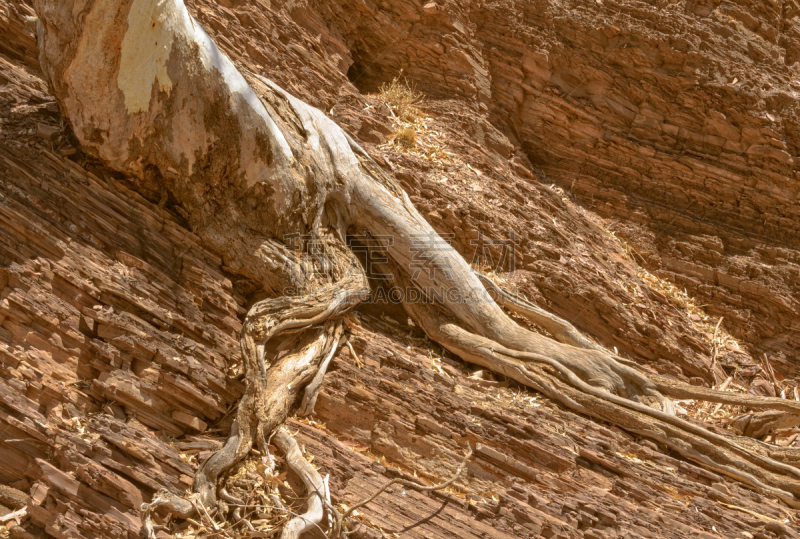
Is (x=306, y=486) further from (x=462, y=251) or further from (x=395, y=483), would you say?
(x=462, y=251)

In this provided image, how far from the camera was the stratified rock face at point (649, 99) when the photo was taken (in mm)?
8305

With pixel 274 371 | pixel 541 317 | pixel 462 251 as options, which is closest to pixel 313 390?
pixel 274 371

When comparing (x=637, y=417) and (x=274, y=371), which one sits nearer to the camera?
(x=274, y=371)

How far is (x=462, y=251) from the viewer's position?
6660 mm

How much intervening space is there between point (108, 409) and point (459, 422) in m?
2.42

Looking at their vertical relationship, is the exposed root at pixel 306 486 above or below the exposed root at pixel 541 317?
below

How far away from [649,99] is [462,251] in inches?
185

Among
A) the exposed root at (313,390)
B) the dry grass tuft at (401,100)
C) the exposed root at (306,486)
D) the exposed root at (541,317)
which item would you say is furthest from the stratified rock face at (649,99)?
the exposed root at (306,486)

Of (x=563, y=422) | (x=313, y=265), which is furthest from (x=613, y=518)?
(x=313, y=265)

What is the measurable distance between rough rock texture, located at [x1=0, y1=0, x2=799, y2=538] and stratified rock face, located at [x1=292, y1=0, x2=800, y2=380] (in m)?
0.04

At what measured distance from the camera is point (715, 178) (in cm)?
846

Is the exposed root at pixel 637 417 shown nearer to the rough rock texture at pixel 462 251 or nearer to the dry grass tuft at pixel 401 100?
the rough rock texture at pixel 462 251

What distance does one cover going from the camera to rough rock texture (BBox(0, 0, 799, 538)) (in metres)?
3.53

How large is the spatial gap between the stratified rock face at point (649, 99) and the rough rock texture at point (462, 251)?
0.04 m
